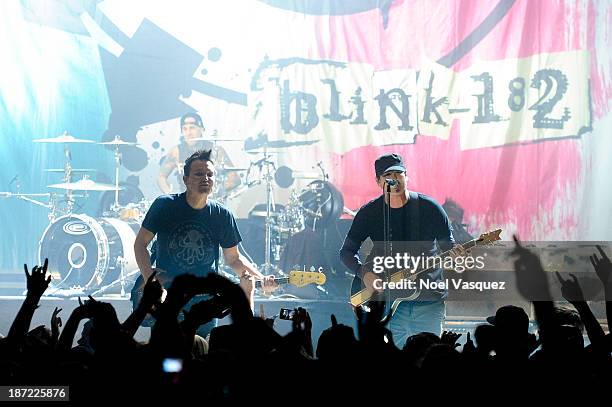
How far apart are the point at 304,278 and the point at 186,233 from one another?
118 cm

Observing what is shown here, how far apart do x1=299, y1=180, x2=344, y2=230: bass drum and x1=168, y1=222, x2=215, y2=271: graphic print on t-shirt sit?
1.73 meters

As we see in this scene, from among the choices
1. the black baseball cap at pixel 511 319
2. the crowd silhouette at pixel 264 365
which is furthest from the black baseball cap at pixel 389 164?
the crowd silhouette at pixel 264 365

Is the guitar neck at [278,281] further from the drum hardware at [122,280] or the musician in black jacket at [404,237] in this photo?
the drum hardware at [122,280]

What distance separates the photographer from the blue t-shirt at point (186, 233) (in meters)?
5.30

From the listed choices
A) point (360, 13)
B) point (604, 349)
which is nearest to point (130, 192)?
point (360, 13)

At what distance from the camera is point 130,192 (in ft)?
23.1

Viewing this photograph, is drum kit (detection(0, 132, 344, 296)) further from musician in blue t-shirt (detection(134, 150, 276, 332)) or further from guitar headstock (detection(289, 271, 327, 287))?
musician in blue t-shirt (detection(134, 150, 276, 332))

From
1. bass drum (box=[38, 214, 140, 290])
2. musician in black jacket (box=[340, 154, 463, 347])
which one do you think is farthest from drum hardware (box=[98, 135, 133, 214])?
musician in black jacket (box=[340, 154, 463, 347])

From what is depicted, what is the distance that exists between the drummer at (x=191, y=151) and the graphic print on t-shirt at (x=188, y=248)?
1687 mm

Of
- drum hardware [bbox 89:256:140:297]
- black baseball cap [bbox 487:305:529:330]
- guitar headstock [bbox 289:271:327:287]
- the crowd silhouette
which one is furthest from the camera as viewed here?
drum hardware [bbox 89:256:140:297]

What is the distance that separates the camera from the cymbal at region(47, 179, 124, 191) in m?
6.99

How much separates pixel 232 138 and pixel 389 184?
194 centimetres

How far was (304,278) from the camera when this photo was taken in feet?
20.3

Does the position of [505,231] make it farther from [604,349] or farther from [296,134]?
[604,349]
